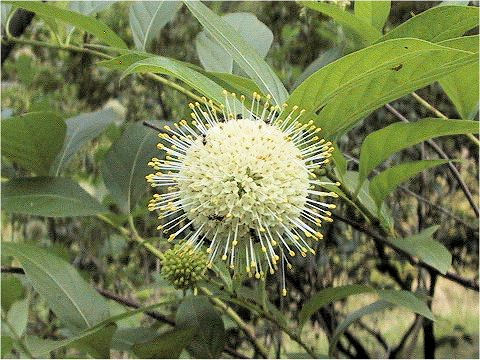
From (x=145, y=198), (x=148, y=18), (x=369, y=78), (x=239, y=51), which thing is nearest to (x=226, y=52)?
(x=148, y=18)

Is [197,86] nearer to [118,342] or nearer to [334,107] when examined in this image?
[334,107]

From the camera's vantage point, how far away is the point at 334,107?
0.74 meters

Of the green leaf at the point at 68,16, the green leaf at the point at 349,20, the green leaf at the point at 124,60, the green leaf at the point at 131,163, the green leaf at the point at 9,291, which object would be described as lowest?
the green leaf at the point at 9,291

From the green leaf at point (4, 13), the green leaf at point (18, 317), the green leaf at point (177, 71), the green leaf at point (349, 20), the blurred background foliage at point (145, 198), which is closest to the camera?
the green leaf at point (177, 71)

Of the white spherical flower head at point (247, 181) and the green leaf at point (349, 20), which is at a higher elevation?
the green leaf at point (349, 20)

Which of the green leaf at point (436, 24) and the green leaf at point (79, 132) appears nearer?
the green leaf at point (436, 24)

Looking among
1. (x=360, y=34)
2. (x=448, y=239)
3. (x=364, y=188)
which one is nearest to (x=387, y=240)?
(x=364, y=188)

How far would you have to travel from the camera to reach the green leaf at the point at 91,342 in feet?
2.93

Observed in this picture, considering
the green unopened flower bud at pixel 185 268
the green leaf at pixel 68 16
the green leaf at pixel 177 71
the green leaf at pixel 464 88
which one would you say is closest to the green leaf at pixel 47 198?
the green unopened flower bud at pixel 185 268

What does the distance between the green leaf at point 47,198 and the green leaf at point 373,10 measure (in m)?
0.45

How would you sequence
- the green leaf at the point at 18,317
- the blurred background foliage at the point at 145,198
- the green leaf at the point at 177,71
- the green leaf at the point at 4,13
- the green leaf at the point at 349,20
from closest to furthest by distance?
the green leaf at the point at 177,71 → the green leaf at the point at 349,20 → the green leaf at the point at 4,13 → the green leaf at the point at 18,317 → the blurred background foliage at the point at 145,198

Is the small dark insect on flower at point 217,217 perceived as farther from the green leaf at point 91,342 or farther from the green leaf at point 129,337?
the green leaf at point 129,337

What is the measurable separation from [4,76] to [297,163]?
5.75 ft

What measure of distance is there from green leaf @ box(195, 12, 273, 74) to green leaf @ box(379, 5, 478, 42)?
287 mm
